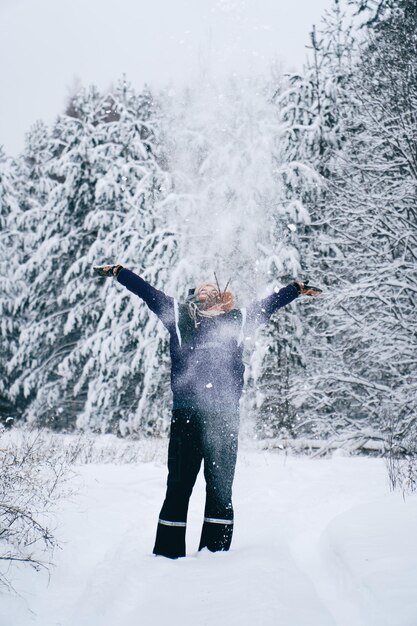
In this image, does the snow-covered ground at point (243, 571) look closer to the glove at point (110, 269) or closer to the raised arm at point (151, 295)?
the raised arm at point (151, 295)

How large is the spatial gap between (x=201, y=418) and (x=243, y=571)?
96 cm

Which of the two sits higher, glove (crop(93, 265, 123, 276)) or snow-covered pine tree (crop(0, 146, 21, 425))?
snow-covered pine tree (crop(0, 146, 21, 425))

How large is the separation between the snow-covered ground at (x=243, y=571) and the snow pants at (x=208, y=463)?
0.18 metres

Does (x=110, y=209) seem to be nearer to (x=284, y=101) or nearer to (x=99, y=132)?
(x=99, y=132)

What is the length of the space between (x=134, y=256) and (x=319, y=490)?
33.4 feet

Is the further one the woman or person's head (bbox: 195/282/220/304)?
person's head (bbox: 195/282/220/304)

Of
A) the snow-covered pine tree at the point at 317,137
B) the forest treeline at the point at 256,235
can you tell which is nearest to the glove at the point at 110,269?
the forest treeline at the point at 256,235

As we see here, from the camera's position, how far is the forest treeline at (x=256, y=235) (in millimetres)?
10430

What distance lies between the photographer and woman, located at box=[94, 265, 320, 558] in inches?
132

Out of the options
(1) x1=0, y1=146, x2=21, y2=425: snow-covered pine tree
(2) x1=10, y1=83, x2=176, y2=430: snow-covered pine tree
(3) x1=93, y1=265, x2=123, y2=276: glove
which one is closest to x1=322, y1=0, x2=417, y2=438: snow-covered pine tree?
(2) x1=10, y1=83, x2=176, y2=430: snow-covered pine tree

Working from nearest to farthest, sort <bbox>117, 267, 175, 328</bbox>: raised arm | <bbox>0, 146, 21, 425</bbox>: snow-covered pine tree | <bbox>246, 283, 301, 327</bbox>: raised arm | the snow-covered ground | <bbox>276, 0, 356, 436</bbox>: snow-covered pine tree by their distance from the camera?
the snow-covered ground
<bbox>117, 267, 175, 328</bbox>: raised arm
<bbox>246, 283, 301, 327</bbox>: raised arm
<bbox>276, 0, 356, 436</bbox>: snow-covered pine tree
<bbox>0, 146, 21, 425</bbox>: snow-covered pine tree

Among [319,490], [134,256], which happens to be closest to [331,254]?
[134,256]

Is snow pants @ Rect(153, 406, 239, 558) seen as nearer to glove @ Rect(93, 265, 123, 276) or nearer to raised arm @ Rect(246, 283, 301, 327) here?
raised arm @ Rect(246, 283, 301, 327)

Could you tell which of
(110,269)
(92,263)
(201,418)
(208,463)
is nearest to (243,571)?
(208,463)
